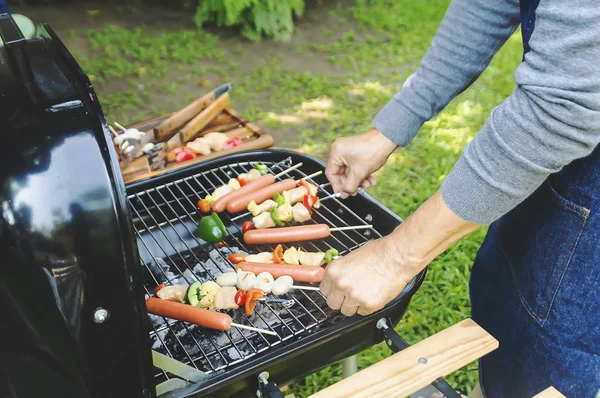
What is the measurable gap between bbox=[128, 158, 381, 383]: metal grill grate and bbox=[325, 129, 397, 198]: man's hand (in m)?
0.15

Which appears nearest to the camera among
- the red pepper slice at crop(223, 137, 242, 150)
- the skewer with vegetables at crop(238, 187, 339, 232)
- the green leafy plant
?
the skewer with vegetables at crop(238, 187, 339, 232)

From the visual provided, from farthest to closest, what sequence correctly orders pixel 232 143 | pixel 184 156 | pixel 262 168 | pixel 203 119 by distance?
1. pixel 203 119
2. pixel 232 143
3. pixel 184 156
4. pixel 262 168

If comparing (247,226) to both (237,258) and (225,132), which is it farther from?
(225,132)

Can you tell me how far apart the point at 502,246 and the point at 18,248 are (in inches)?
59.4

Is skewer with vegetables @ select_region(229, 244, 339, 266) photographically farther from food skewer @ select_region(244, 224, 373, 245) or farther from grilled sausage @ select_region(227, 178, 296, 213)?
grilled sausage @ select_region(227, 178, 296, 213)

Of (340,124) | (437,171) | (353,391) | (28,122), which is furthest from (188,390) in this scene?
(340,124)

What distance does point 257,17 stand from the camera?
7246 millimetres

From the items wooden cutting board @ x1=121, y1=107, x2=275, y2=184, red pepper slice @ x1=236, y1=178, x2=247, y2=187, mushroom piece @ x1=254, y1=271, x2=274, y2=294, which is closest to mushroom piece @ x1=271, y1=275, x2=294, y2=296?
mushroom piece @ x1=254, y1=271, x2=274, y2=294

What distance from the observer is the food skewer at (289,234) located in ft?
6.78

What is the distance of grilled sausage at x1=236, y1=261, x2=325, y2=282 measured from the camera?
188 centimetres

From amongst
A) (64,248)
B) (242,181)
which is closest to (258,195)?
(242,181)

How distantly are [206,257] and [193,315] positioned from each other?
442 millimetres

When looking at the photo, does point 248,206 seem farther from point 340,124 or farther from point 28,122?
point 340,124

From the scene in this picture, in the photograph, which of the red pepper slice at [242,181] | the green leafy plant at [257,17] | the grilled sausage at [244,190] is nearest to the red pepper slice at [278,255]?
the grilled sausage at [244,190]
